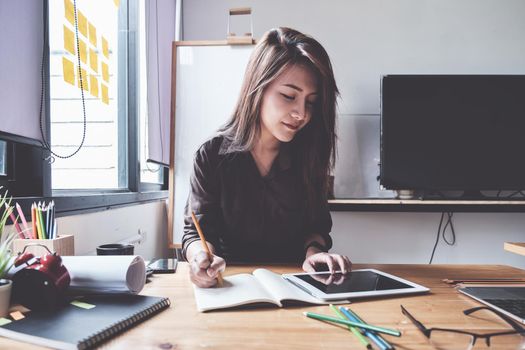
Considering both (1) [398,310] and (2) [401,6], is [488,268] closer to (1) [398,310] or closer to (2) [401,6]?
(1) [398,310]

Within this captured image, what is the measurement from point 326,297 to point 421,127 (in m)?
1.81

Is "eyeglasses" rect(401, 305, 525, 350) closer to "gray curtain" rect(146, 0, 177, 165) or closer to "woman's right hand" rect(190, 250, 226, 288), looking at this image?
"woman's right hand" rect(190, 250, 226, 288)

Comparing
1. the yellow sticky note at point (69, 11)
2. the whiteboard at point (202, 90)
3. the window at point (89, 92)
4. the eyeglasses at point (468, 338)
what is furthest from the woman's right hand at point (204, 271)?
the whiteboard at point (202, 90)

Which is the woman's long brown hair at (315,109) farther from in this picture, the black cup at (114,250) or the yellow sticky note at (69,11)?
the yellow sticky note at (69,11)

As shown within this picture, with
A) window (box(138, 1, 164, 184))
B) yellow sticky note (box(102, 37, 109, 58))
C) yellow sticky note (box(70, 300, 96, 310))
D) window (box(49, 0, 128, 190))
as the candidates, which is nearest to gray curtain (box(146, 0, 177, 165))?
window (box(138, 1, 164, 184))

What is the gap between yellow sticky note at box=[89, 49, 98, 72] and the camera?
1.40 m

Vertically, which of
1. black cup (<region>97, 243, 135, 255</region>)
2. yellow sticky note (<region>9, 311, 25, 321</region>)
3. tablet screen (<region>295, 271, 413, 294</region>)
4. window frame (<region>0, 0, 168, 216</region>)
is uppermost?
window frame (<region>0, 0, 168, 216</region>)

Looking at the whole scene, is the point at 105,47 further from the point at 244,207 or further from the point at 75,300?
the point at 75,300

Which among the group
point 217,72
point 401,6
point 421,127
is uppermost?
point 401,6

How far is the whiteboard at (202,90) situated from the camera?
209 cm

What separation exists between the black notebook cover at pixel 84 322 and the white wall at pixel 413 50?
6.39ft

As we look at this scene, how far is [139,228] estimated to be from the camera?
1.65 m

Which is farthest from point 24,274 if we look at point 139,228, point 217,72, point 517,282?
point 217,72

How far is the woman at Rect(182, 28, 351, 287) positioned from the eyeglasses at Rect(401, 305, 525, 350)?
0.57 meters
